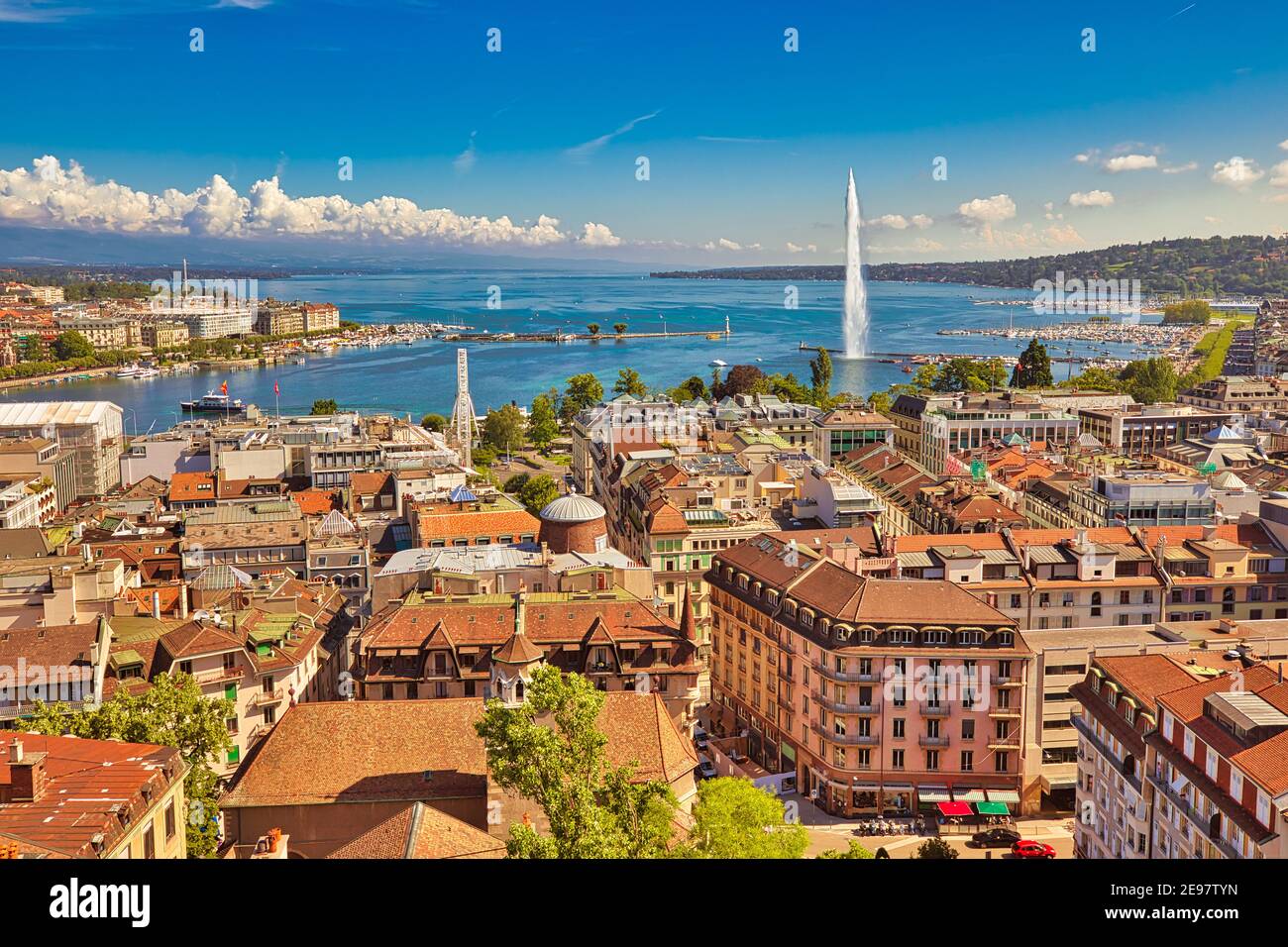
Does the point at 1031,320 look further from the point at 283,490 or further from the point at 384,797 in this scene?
the point at 384,797

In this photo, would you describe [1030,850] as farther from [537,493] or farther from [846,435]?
[846,435]

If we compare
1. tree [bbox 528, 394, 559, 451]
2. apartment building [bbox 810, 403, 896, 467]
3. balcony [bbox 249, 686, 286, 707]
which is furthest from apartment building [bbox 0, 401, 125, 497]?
balcony [bbox 249, 686, 286, 707]

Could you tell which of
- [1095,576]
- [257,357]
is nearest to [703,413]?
[1095,576]

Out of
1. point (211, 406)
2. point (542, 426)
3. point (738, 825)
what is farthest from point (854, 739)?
point (211, 406)

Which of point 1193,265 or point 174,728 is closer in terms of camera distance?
point 174,728
